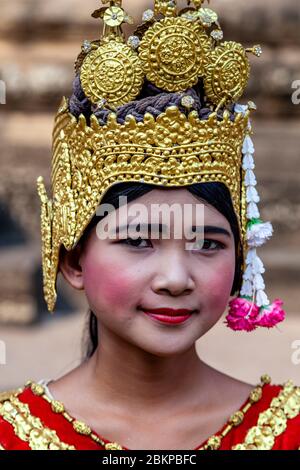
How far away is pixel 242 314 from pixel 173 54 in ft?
2.50

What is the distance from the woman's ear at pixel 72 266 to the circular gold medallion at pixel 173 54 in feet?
1.73

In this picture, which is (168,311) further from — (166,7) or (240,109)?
(166,7)

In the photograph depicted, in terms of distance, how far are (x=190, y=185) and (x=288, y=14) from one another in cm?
480

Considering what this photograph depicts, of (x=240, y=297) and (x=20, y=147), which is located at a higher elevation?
(x=20, y=147)

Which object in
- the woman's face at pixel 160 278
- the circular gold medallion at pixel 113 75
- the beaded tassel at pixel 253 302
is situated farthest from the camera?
the beaded tassel at pixel 253 302

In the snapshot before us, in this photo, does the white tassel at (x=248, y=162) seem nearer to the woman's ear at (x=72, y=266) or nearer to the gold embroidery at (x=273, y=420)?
the woman's ear at (x=72, y=266)

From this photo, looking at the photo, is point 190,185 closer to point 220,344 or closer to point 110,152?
point 110,152

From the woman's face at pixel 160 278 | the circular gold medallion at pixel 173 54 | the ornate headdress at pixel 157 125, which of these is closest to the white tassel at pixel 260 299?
the ornate headdress at pixel 157 125

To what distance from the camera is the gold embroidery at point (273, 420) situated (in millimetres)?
2852

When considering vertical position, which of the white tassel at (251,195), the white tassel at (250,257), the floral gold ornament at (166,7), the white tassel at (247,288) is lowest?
the white tassel at (247,288)

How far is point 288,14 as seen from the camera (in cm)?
714
